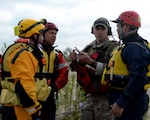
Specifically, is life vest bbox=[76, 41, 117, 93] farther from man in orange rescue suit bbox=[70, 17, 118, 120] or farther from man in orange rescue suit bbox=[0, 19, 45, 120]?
man in orange rescue suit bbox=[0, 19, 45, 120]

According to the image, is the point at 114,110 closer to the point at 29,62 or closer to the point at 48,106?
the point at 29,62

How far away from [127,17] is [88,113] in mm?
1760

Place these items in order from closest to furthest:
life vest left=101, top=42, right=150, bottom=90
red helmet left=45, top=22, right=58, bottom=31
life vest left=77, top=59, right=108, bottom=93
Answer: life vest left=101, top=42, right=150, bottom=90 → life vest left=77, top=59, right=108, bottom=93 → red helmet left=45, top=22, right=58, bottom=31

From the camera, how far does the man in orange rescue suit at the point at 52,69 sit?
5.18 meters

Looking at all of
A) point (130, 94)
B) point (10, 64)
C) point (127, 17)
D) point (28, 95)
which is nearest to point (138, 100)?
point (130, 94)

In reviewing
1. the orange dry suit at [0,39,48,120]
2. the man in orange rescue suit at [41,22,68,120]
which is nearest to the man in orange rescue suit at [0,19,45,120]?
the orange dry suit at [0,39,48,120]

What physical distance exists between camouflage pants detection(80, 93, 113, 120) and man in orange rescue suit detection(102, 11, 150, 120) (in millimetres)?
778

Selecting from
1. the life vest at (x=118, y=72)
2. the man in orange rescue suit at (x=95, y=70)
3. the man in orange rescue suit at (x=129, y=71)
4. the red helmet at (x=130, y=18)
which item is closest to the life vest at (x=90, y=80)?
the man in orange rescue suit at (x=95, y=70)

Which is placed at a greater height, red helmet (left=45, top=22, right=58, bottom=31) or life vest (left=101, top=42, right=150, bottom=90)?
red helmet (left=45, top=22, right=58, bottom=31)

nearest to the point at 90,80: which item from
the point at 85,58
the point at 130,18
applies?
the point at 85,58

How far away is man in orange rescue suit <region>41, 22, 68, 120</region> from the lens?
518 centimetres

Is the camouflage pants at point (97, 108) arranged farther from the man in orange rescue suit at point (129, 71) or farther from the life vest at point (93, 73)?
the man in orange rescue suit at point (129, 71)

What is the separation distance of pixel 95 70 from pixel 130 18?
107 cm

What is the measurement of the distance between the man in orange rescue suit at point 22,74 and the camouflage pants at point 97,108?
1.17 metres
